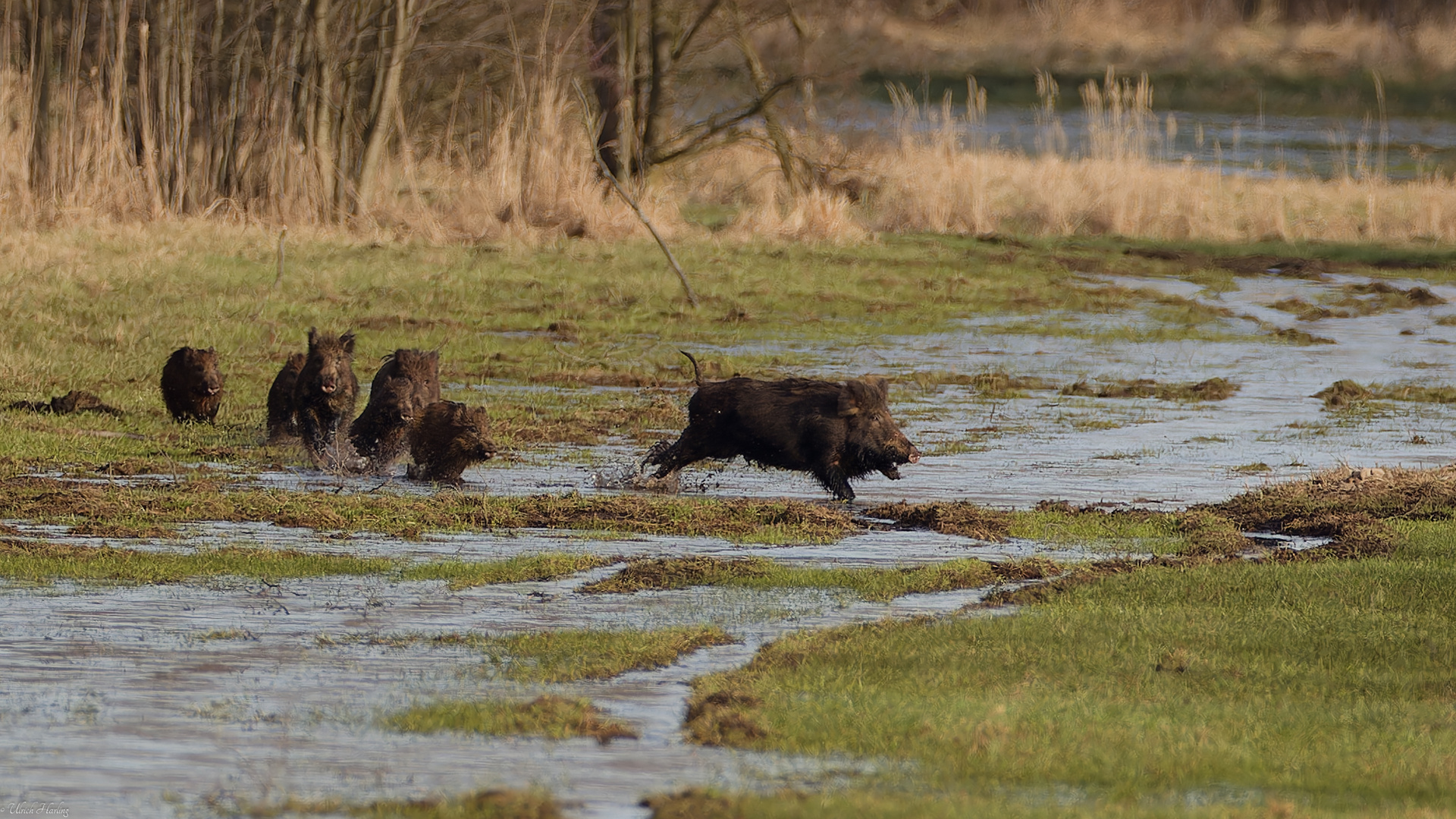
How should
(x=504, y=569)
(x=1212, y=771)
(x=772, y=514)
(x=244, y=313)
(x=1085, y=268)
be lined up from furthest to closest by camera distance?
(x=1085, y=268) < (x=244, y=313) < (x=772, y=514) < (x=504, y=569) < (x=1212, y=771)

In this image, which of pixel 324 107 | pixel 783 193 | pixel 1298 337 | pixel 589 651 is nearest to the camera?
pixel 589 651

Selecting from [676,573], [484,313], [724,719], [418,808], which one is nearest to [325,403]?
[676,573]

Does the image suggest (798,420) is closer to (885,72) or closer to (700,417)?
(700,417)

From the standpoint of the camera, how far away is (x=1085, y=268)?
32094 millimetres

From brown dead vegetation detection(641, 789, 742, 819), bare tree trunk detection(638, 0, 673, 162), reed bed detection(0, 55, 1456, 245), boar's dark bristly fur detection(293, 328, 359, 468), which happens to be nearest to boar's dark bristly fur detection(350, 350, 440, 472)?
boar's dark bristly fur detection(293, 328, 359, 468)

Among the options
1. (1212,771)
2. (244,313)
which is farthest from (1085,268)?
(1212,771)

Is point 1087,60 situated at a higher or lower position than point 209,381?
higher

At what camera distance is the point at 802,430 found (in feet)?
43.5

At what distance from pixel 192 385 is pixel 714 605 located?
22.6 feet

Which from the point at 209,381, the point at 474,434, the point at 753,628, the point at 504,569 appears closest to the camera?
the point at 753,628

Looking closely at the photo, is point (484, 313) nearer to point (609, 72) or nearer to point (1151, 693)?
point (609, 72)

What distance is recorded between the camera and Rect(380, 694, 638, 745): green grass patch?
7117 mm

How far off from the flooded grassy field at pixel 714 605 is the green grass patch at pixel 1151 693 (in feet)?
0.08

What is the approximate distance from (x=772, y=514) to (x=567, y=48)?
2123 centimetres
